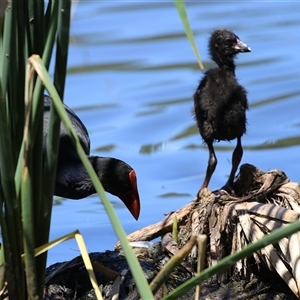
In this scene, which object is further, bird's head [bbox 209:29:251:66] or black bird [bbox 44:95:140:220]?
bird's head [bbox 209:29:251:66]

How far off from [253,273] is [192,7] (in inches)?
263

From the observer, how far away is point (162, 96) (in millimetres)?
6965

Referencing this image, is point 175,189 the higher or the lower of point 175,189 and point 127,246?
the lower

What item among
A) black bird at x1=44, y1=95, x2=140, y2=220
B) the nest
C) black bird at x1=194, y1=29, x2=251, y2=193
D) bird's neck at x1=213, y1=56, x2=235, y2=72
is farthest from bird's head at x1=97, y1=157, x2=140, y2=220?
bird's neck at x1=213, y1=56, x2=235, y2=72

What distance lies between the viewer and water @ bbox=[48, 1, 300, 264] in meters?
5.09

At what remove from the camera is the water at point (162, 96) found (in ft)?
16.7

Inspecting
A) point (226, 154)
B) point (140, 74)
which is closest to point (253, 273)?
point (226, 154)

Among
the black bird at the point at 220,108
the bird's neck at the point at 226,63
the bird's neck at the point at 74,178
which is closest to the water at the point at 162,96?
the bird's neck at the point at 74,178

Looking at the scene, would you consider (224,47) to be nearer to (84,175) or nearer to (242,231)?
(84,175)

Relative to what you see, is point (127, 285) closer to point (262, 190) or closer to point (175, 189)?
point (262, 190)

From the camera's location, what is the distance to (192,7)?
9516mm

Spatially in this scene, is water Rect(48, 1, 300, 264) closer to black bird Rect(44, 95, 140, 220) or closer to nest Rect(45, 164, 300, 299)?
black bird Rect(44, 95, 140, 220)

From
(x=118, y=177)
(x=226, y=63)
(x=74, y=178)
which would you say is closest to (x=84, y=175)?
(x=74, y=178)

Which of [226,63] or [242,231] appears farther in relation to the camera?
[226,63]
